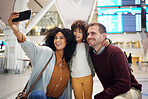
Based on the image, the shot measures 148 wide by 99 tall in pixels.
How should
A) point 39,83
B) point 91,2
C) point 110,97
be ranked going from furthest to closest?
1. point 91,2
2. point 39,83
3. point 110,97

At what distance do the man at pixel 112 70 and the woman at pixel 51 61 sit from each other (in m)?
0.54

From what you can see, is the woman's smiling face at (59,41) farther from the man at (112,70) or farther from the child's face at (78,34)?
the man at (112,70)

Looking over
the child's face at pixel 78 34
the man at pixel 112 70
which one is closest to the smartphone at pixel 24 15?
the man at pixel 112 70

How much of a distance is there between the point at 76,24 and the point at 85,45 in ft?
1.45

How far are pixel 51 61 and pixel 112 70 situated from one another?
937 millimetres

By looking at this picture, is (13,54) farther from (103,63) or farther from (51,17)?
(51,17)

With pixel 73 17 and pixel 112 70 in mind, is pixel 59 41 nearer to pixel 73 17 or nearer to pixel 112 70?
pixel 112 70

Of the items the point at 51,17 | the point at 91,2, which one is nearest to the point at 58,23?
the point at 51,17

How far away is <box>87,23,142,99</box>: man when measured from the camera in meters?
1.60

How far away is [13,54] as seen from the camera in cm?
859

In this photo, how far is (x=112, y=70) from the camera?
5.82 ft

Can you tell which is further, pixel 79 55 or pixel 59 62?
pixel 79 55

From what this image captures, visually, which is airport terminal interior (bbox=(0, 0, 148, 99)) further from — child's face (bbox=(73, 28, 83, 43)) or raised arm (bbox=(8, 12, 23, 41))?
raised arm (bbox=(8, 12, 23, 41))

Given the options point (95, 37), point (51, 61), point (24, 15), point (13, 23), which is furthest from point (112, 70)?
point (13, 23)
